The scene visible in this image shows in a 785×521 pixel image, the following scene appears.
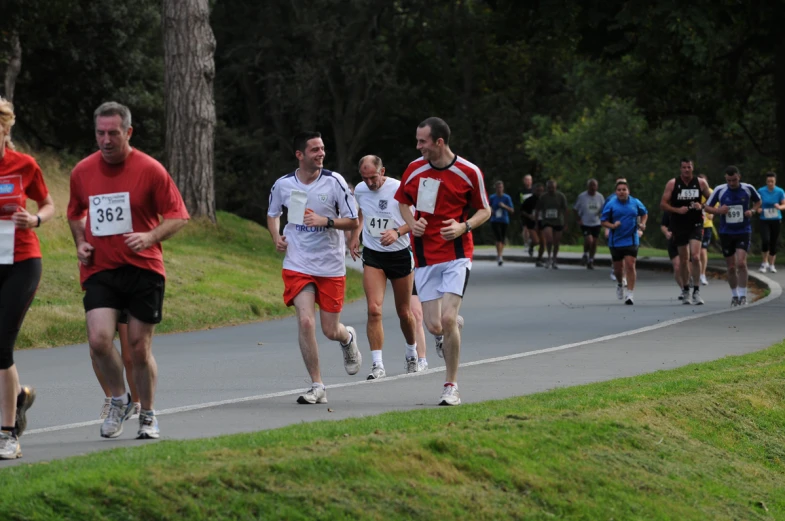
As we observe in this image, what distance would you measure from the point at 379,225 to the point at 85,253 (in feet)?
15.8

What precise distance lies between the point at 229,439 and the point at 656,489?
2.49 metres

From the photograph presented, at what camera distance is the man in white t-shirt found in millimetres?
10938

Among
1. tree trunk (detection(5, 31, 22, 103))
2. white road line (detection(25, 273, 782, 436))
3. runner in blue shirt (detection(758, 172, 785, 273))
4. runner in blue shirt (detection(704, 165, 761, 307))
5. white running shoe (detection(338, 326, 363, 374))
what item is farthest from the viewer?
tree trunk (detection(5, 31, 22, 103))

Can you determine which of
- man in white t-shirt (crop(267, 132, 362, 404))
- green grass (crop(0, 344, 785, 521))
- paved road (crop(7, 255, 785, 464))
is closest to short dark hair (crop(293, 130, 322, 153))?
man in white t-shirt (crop(267, 132, 362, 404))

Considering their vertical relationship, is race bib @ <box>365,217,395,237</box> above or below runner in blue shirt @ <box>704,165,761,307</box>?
above

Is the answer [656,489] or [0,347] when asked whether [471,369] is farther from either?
[0,347]

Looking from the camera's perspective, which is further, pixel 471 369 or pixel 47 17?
pixel 47 17

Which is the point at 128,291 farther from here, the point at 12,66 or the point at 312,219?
the point at 12,66

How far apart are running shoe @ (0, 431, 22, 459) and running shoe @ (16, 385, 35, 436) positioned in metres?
0.21

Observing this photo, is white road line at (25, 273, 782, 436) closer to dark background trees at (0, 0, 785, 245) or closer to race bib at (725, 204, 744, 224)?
race bib at (725, 204, 744, 224)

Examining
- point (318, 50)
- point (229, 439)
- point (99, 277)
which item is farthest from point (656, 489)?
point (318, 50)

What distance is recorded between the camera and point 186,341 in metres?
16.8

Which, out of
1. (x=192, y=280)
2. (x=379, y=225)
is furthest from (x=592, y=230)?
(x=379, y=225)

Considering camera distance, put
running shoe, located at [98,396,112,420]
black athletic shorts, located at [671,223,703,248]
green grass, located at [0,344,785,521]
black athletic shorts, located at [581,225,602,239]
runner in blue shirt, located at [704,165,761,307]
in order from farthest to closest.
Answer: black athletic shorts, located at [581,225,602,239]
black athletic shorts, located at [671,223,703,248]
runner in blue shirt, located at [704,165,761,307]
running shoe, located at [98,396,112,420]
green grass, located at [0,344,785,521]
